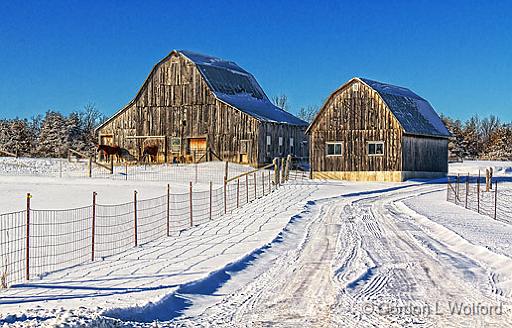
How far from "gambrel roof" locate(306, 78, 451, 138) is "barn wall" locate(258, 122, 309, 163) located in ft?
16.6

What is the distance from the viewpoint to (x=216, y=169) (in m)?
44.2

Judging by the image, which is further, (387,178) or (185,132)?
(185,132)

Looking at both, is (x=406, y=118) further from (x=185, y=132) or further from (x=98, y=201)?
(x=98, y=201)

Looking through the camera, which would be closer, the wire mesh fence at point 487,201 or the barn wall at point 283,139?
the wire mesh fence at point 487,201

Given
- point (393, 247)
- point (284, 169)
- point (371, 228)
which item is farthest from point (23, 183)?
point (393, 247)

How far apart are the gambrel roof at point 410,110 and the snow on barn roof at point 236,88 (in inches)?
337

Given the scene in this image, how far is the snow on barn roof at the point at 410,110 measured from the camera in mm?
42938

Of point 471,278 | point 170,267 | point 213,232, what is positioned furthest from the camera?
point 213,232

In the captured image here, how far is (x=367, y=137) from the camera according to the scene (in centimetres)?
4281

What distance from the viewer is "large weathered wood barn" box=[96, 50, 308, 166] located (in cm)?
4825

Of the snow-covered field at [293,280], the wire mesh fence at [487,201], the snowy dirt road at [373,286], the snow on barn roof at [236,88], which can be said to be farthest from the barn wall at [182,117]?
the snowy dirt road at [373,286]

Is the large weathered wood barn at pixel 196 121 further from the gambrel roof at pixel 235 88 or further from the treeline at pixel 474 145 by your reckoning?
the treeline at pixel 474 145

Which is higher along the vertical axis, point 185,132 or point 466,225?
point 185,132

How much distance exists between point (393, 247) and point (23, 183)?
27.1 m
